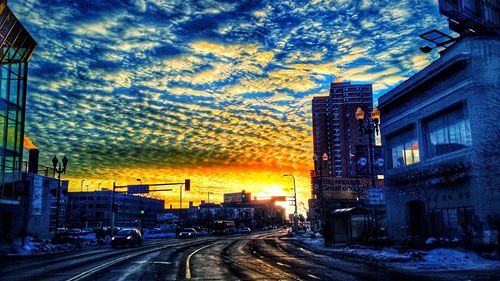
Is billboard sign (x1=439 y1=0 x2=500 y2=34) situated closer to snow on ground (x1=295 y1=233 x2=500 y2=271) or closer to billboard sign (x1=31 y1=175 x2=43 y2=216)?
snow on ground (x1=295 y1=233 x2=500 y2=271)

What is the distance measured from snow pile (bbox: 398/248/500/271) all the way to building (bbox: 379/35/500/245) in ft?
7.50

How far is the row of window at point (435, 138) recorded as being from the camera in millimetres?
26094

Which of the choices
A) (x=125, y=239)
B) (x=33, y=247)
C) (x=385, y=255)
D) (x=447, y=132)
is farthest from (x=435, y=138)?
(x=33, y=247)

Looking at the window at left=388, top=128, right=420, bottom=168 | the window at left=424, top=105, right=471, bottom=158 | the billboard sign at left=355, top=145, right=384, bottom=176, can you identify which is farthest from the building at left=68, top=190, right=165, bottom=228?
the window at left=424, top=105, right=471, bottom=158

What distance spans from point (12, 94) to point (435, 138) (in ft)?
123

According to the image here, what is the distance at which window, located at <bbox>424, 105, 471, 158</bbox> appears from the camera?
25.9 metres

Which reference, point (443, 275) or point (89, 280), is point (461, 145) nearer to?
point (443, 275)

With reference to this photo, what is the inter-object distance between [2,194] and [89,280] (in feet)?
96.8

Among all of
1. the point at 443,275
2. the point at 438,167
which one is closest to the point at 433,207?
the point at 438,167

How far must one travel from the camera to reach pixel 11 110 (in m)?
42.4

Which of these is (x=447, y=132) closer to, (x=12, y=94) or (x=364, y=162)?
(x=364, y=162)

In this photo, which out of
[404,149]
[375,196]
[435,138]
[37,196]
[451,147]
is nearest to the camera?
[451,147]

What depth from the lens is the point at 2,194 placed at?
39062 millimetres

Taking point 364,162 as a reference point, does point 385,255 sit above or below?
below
